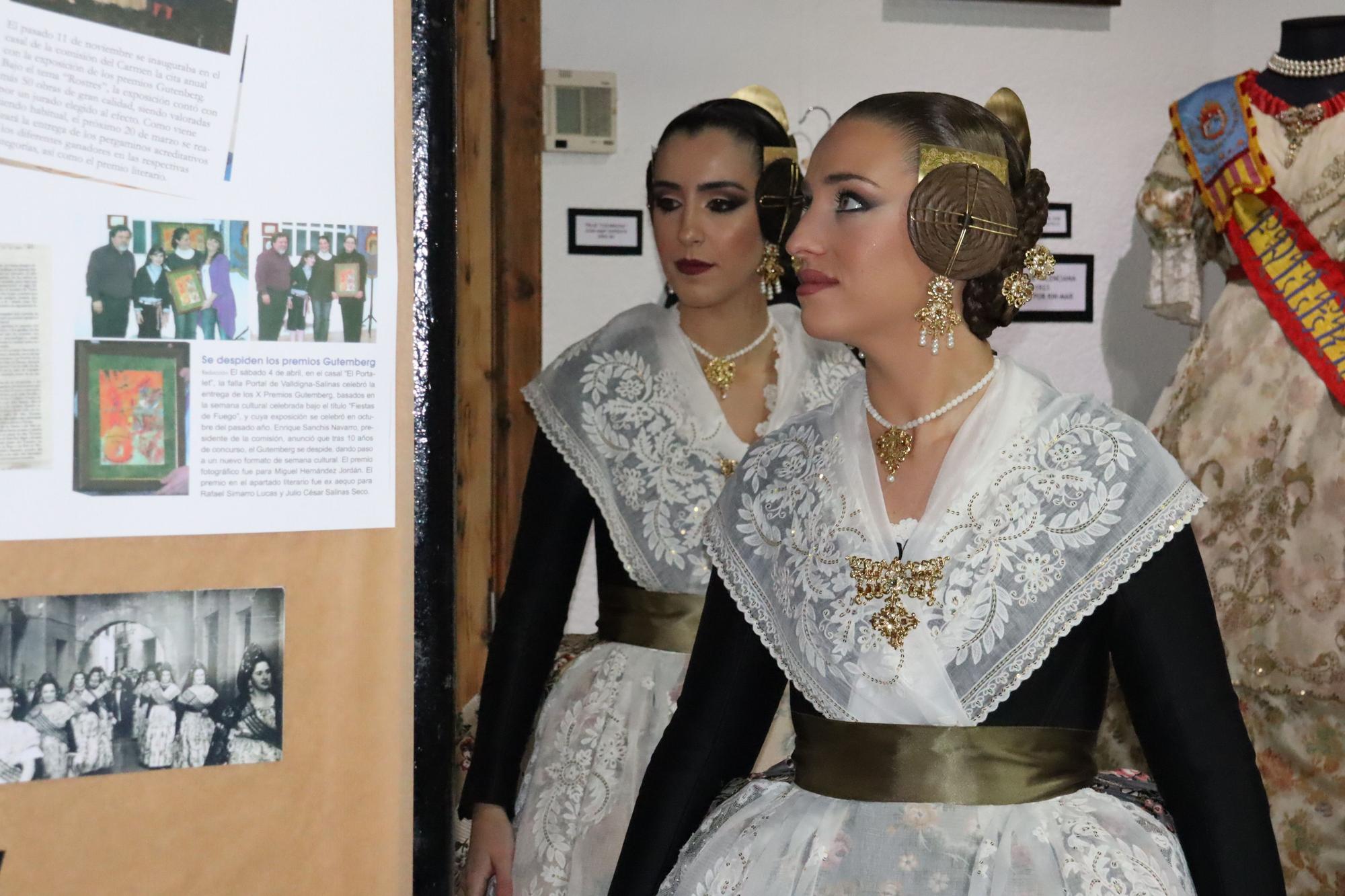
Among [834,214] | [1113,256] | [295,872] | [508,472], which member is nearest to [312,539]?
[295,872]

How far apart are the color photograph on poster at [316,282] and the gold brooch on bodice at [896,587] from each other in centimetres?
69

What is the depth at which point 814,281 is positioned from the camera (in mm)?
1417

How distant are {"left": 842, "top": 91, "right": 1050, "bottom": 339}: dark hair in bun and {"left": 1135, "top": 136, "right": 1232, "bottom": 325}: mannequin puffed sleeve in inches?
67.4

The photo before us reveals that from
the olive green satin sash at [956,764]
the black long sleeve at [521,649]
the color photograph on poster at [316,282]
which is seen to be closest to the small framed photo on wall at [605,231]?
the black long sleeve at [521,649]

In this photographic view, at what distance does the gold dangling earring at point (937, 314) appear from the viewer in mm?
1397

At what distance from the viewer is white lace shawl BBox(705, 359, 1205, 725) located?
127cm

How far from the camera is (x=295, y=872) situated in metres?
0.79

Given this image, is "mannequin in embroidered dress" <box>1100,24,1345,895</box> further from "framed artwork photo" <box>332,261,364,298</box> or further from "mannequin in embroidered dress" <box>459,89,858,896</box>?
"framed artwork photo" <box>332,261,364,298</box>

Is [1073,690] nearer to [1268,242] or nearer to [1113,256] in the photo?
[1268,242]

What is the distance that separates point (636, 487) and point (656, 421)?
4.7 inches

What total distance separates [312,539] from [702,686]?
68 cm

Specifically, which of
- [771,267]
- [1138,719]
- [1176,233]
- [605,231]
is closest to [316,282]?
[1138,719]

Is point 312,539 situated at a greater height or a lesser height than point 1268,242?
lesser

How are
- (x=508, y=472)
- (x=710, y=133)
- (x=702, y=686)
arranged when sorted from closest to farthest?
1. (x=702, y=686)
2. (x=710, y=133)
3. (x=508, y=472)
